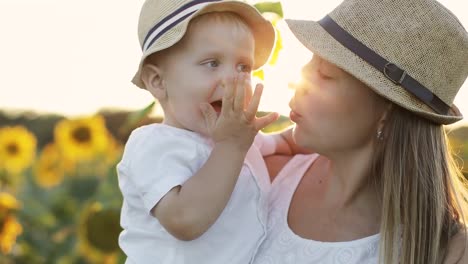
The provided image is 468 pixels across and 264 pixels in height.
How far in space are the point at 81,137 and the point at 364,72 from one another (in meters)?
2.66

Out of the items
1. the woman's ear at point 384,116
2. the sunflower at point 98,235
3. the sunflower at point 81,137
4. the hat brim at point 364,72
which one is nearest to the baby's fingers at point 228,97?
the hat brim at point 364,72

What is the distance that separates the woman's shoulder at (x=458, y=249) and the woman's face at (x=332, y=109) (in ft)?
1.04

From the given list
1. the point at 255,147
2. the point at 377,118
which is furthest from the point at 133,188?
the point at 377,118

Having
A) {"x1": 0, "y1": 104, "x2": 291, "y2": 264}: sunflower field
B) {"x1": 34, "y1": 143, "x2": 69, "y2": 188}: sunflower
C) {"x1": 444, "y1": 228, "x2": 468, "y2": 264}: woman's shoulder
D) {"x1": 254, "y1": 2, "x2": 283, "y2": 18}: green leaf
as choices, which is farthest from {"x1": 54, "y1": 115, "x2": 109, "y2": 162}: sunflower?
{"x1": 444, "y1": 228, "x2": 468, "y2": 264}: woman's shoulder

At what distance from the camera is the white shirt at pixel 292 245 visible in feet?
8.02

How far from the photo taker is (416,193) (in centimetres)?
244

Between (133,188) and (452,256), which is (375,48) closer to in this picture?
(452,256)

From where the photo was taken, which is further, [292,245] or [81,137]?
[81,137]

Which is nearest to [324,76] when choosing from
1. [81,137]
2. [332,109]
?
[332,109]

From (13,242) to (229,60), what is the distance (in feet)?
8.50

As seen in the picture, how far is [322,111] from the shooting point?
241 cm

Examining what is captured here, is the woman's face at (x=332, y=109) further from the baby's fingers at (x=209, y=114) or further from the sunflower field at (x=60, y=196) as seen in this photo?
the sunflower field at (x=60, y=196)

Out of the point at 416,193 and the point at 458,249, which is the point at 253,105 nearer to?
the point at 416,193

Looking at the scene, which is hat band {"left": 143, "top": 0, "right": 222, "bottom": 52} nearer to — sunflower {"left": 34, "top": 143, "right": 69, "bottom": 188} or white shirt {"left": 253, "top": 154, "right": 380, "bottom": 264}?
white shirt {"left": 253, "top": 154, "right": 380, "bottom": 264}
